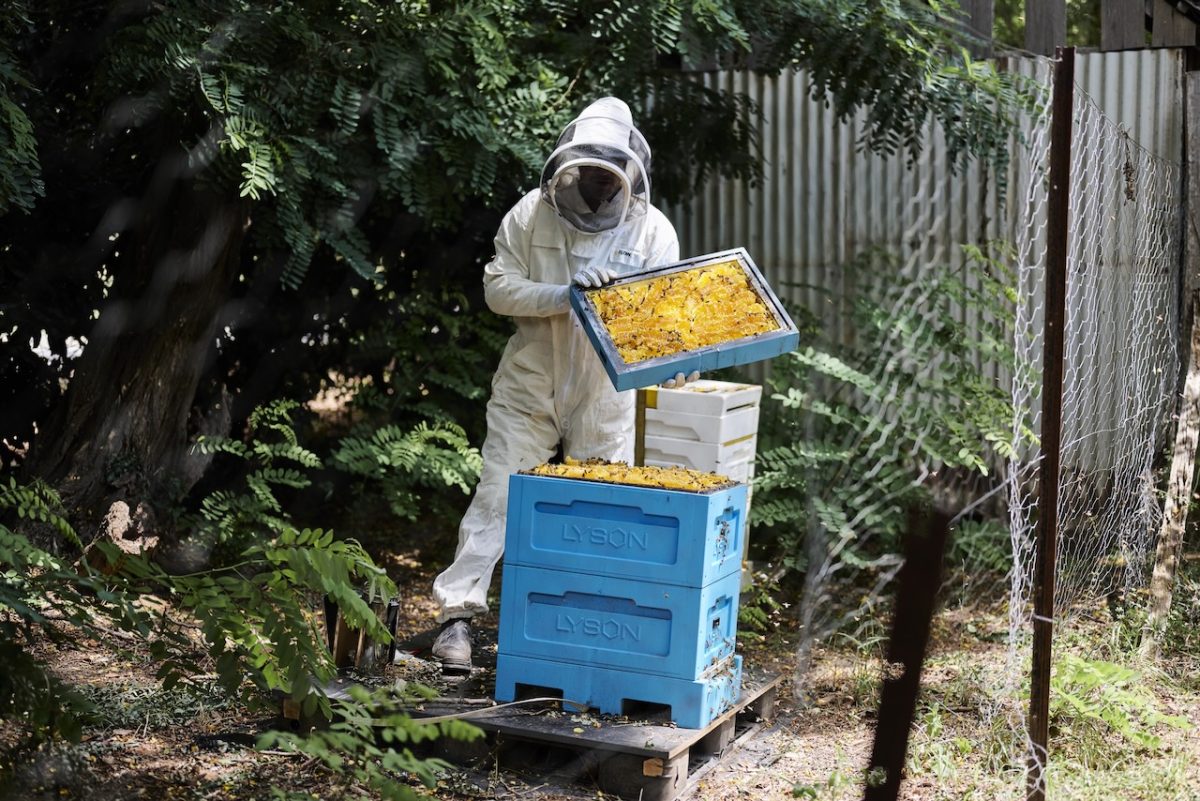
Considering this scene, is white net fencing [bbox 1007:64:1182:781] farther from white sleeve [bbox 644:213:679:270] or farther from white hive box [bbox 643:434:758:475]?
white sleeve [bbox 644:213:679:270]

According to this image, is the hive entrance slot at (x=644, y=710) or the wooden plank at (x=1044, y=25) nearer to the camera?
the hive entrance slot at (x=644, y=710)

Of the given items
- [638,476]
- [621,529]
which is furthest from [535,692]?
[638,476]

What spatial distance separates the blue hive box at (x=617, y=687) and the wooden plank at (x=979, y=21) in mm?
3990

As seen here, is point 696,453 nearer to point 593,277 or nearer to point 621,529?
point 593,277

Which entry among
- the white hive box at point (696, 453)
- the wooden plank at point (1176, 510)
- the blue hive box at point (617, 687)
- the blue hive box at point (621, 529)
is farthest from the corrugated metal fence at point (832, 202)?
the blue hive box at point (617, 687)

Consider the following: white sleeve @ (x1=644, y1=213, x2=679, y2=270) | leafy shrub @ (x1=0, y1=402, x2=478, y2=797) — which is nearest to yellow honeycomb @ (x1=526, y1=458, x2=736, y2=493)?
leafy shrub @ (x1=0, y1=402, x2=478, y2=797)

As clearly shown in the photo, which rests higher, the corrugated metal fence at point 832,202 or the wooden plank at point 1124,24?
the wooden plank at point 1124,24

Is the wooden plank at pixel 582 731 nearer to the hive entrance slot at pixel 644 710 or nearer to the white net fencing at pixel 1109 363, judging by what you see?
the hive entrance slot at pixel 644 710

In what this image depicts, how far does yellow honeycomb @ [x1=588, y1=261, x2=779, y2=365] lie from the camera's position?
168 inches

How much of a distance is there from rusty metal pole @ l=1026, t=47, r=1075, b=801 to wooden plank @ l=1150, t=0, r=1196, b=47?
3666 mm

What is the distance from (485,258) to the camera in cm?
695

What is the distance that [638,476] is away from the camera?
416 cm

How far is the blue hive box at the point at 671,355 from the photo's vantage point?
410 cm

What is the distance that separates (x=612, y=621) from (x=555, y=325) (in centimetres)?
118
